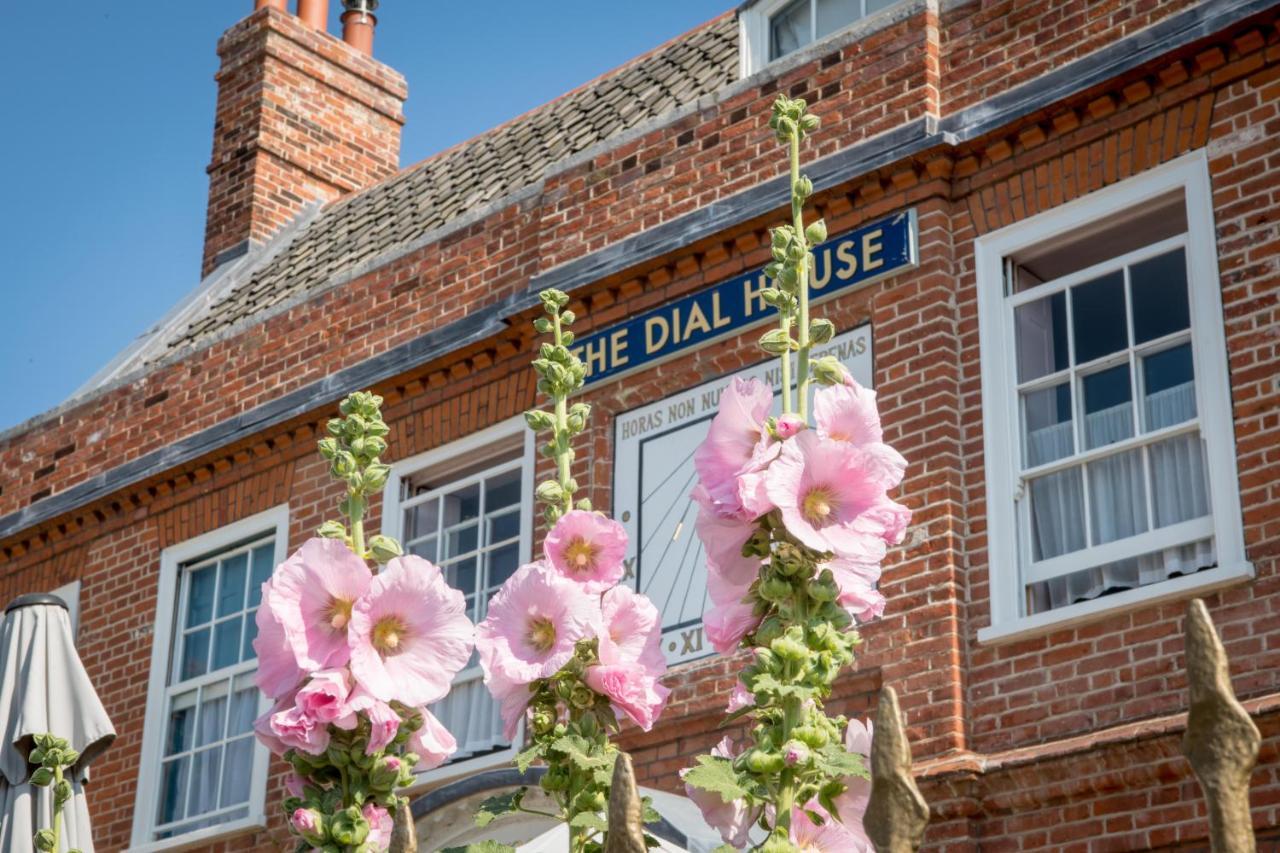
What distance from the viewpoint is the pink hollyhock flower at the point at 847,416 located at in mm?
3934

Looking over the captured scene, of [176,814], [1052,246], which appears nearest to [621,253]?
[1052,246]

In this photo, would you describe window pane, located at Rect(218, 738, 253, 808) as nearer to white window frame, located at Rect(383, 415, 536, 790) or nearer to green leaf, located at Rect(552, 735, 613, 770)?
white window frame, located at Rect(383, 415, 536, 790)

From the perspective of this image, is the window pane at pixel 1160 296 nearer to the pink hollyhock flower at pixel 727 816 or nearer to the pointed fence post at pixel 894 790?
the pink hollyhock flower at pixel 727 816

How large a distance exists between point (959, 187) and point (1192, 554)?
8.03 ft

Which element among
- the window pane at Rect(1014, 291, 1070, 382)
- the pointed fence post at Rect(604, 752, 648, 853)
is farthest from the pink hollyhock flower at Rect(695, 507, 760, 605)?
the window pane at Rect(1014, 291, 1070, 382)

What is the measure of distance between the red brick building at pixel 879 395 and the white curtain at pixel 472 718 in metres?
0.03

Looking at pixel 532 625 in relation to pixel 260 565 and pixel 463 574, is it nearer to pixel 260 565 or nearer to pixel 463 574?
pixel 463 574

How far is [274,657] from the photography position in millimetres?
4219

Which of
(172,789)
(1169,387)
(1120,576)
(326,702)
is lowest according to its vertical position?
(326,702)

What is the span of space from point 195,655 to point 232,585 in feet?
1.88

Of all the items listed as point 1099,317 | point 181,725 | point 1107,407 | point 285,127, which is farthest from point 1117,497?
point 285,127

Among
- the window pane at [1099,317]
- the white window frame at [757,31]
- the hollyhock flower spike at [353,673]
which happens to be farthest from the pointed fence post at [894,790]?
the white window frame at [757,31]

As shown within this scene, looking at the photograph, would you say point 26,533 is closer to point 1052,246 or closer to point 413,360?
point 413,360

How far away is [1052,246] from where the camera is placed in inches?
393
